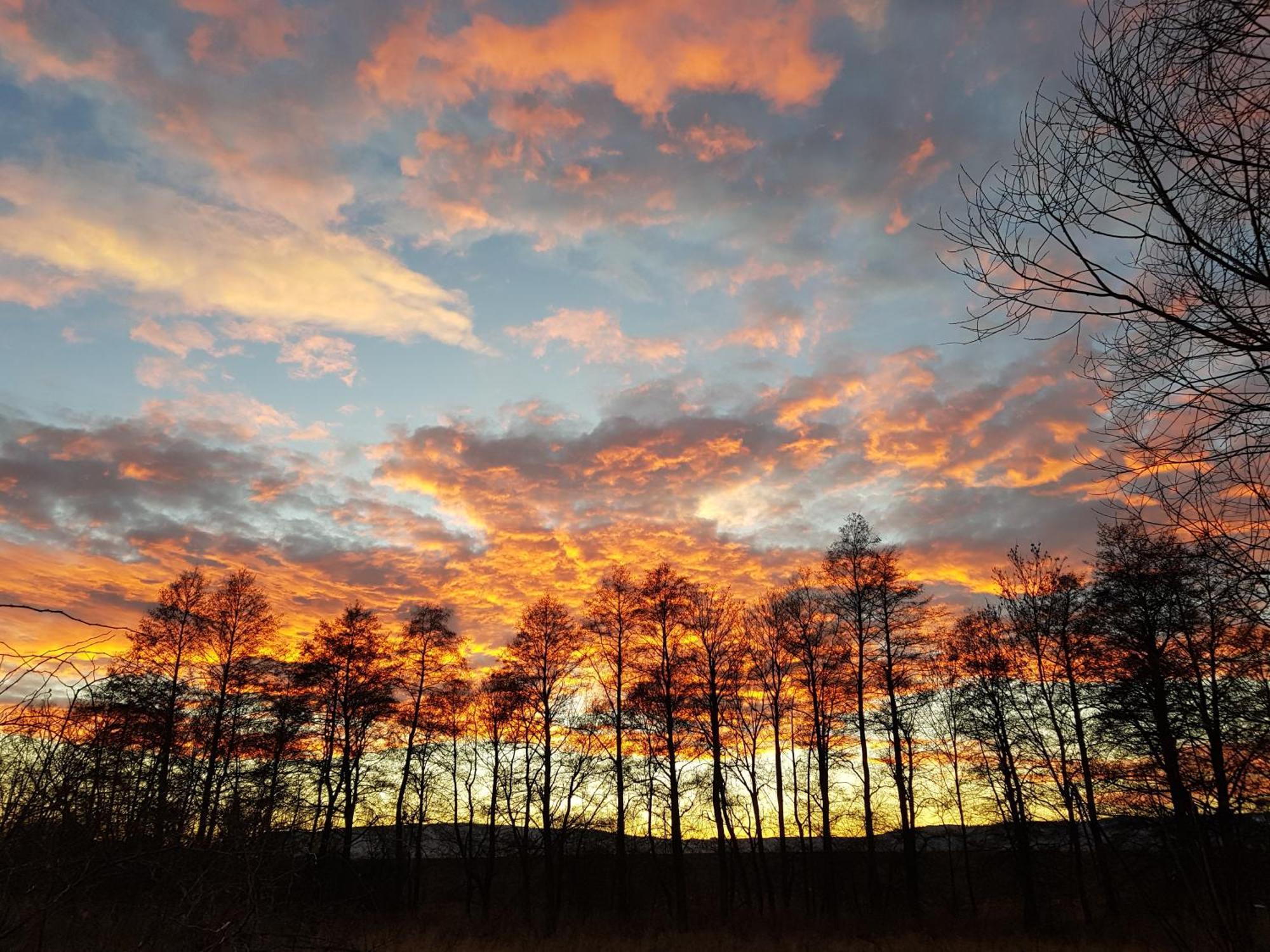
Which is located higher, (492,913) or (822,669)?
(822,669)

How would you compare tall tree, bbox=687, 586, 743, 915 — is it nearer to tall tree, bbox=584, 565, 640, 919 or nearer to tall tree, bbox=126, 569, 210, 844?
tall tree, bbox=584, 565, 640, 919

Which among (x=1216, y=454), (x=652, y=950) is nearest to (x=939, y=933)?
(x=652, y=950)

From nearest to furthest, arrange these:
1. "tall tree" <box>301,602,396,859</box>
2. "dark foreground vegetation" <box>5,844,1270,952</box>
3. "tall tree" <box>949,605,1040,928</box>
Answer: "dark foreground vegetation" <box>5,844,1270,952</box> < "tall tree" <box>949,605,1040,928</box> < "tall tree" <box>301,602,396,859</box>

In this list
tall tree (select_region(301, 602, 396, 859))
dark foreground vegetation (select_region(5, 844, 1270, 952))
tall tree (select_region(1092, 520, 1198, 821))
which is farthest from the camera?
tall tree (select_region(301, 602, 396, 859))

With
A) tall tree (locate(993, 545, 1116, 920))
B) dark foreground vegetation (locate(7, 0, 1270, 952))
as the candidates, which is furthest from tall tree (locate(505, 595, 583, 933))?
tall tree (locate(993, 545, 1116, 920))

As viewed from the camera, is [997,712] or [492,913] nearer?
[997,712]

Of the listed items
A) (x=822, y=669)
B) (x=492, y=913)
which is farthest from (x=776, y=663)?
(x=492, y=913)

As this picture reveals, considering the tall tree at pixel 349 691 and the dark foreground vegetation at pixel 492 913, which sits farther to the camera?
the tall tree at pixel 349 691

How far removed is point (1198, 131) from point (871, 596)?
2037 centimetres

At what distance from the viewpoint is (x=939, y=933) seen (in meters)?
19.9

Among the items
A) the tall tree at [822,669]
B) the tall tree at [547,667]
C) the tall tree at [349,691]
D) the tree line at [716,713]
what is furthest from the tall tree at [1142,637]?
A: the tall tree at [349,691]

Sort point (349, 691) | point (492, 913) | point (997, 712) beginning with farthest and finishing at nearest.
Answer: point (492, 913)
point (349, 691)
point (997, 712)

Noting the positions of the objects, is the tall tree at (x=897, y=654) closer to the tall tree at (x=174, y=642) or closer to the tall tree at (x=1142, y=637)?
the tall tree at (x=1142, y=637)

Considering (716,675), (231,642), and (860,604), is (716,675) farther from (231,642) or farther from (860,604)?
(231,642)
